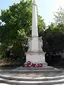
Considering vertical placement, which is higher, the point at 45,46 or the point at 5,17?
the point at 5,17

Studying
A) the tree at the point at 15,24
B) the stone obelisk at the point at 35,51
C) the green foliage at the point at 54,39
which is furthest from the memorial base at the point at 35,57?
the tree at the point at 15,24

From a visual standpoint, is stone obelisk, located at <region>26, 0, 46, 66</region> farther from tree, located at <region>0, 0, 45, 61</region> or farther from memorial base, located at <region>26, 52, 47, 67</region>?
tree, located at <region>0, 0, 45, 61</region>

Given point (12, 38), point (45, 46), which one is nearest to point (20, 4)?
point (12, 38)

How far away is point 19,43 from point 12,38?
2398mm

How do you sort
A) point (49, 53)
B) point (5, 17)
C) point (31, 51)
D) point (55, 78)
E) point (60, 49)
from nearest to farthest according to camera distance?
point (55, 78), point (31, 51), point (60, 49), point (49, 53), point (5, 17)

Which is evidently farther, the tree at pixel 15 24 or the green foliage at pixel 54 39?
the tree at pixel 15 24

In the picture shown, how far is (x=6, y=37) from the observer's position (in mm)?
30781

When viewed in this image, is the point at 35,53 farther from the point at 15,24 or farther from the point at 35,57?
the point at 15,24

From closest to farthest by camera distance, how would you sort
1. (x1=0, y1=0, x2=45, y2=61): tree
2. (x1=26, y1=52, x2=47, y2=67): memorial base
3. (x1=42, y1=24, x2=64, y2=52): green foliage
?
(x1=26, y1=52, x2=47, y2=67): memorial base → (x1=42, y1=24, x2=64, y2=52): green foliage → (x1=0, y1=0, x2=45, y2=61): tree

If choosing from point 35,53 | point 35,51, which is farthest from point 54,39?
point 35,53

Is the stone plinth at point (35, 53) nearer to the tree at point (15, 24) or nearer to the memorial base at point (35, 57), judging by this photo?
the memorial base at point (35, 57)

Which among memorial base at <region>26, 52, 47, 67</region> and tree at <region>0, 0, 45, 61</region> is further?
tree at <region>0, 0, 45, 61</region>

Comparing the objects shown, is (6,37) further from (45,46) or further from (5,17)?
(45,46)

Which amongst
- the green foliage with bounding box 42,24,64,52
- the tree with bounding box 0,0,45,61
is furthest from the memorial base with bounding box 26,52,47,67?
the tree with bounding box 0,0,45,61
